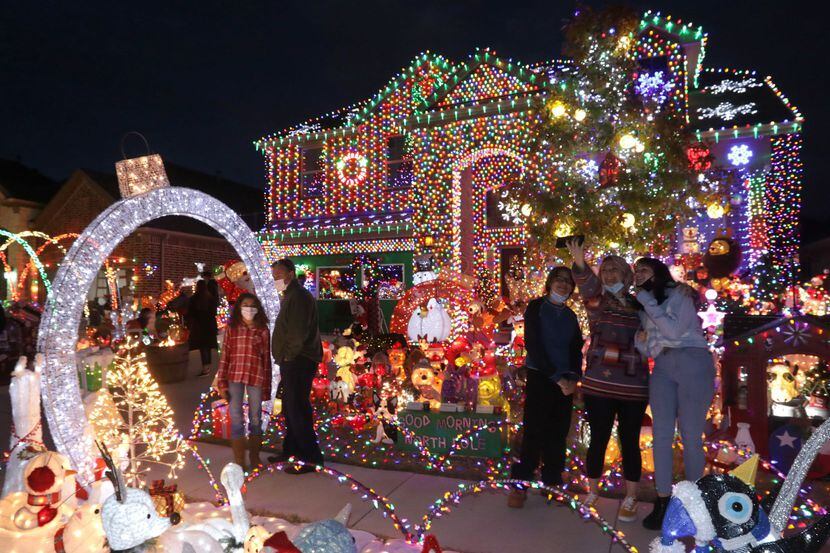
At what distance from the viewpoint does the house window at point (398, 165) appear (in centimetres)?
1741

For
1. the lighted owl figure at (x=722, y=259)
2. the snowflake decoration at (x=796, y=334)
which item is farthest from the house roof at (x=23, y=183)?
the snowflake decoration at (x=796, y=334)

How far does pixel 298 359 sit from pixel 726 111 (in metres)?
13.4

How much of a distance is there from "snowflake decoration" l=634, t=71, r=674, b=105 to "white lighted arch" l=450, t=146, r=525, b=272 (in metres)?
6.26

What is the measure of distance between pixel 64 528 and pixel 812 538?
341cm

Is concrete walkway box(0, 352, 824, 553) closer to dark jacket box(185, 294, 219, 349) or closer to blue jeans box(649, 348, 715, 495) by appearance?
blue jeans box(649, 348, 715, 495)

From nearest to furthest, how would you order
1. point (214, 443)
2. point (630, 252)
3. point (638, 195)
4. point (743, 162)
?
1. point (214, 443)
2. point (638, 195)
3. point (630, 252)
4. point (743, 162)

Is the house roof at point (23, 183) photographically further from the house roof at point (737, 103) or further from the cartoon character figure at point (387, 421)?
the house roof at point (737, 103)

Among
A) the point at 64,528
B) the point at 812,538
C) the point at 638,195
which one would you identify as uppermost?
the point at 638,195

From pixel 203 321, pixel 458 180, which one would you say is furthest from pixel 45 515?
pixel 458 180

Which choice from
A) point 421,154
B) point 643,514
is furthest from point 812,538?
point 421,154

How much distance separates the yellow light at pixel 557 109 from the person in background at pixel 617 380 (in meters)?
4.61

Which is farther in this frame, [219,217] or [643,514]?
[219,217]

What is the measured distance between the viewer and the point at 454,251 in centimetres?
1442

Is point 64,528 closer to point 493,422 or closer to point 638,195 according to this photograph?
point 493,422
